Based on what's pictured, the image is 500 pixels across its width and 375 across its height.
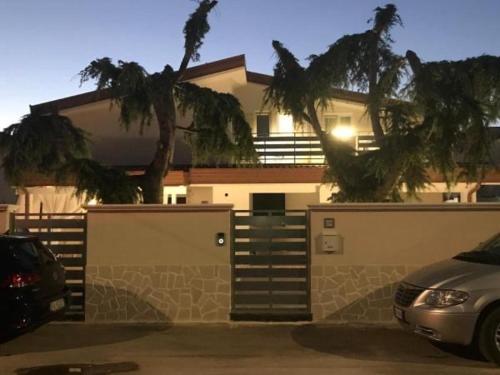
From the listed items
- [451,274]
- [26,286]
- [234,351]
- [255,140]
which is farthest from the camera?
[255,140]

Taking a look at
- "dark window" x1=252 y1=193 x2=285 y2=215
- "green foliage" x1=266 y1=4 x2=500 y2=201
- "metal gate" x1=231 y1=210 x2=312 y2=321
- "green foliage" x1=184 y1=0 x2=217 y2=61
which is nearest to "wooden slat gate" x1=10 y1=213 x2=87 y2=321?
"metal gate" x1=231 y1=210 x2=312 y2=321

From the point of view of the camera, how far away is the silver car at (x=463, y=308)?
671cm

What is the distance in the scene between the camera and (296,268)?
959cm

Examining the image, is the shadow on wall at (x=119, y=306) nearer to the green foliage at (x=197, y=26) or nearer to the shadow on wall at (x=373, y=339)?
the shadow on wall at (x=373, y=339)

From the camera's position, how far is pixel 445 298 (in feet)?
22.5

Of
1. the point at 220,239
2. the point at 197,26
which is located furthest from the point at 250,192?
the point at 220,239

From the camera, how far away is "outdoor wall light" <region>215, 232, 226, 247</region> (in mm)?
9547

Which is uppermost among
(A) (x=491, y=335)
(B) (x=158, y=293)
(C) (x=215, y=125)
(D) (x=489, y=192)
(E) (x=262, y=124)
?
(E) (x=262, y=124)

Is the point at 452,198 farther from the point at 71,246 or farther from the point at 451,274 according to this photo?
the point at 71,246

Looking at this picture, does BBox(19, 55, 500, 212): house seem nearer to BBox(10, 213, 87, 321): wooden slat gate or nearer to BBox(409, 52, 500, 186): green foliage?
BBox(409, 52, 500, 186): green foliage

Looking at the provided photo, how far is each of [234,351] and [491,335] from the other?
304 centimetres

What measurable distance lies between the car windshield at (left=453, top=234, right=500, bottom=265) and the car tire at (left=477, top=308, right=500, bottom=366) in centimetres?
66

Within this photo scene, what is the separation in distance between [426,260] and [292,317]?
223 cm

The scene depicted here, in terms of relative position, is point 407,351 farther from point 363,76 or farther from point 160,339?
point 363,76
